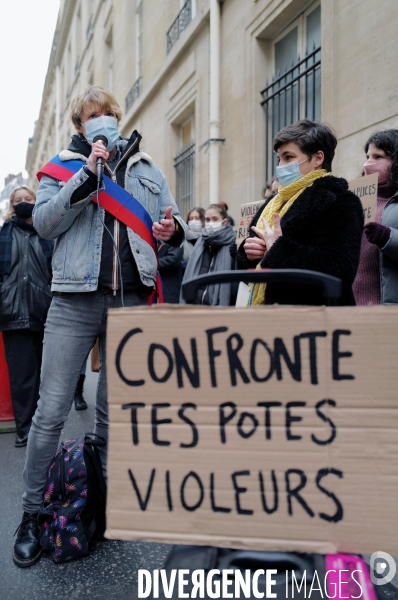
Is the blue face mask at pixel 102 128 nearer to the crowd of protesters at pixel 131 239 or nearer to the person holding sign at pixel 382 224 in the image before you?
the crowd of protesters at pixel 131 239

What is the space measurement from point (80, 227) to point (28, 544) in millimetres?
1395

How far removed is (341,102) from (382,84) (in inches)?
23.4

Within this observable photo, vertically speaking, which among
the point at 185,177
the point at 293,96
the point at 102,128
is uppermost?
the point at 293,96

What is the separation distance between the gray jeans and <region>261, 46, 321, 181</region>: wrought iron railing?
478 centimetres

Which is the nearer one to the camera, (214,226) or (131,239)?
(131,239)

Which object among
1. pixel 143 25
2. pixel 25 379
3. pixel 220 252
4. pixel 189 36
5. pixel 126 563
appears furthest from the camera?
pixel 143 25

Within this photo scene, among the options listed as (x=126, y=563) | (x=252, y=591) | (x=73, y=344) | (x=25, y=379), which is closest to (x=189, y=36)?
(x=25, y=379)

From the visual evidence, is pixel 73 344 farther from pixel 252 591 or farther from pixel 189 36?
pixel 189 36

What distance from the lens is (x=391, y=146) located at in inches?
108

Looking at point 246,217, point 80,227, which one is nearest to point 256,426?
point 80,227

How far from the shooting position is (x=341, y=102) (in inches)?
198

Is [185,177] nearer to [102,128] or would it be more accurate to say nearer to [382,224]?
[382,224]

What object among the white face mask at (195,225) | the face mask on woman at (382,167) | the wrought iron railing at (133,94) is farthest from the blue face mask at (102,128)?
the wrought iron railing at (133,94)

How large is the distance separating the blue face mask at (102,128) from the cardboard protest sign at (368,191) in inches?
50.1
